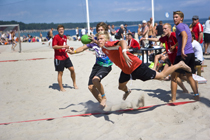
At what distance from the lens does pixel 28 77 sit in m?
7.80

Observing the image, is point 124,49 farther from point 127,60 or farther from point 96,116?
point 96,116

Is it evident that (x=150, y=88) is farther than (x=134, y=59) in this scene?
Yes

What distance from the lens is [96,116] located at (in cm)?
393

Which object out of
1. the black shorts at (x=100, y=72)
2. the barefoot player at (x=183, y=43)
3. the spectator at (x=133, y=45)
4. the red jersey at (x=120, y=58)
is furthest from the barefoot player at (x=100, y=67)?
the spectator at (x=133, y=45)

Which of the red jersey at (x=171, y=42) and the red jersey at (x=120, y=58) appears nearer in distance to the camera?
the red jersey at (x=120, y=58)

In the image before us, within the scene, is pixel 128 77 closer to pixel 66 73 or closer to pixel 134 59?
pixel 134 59

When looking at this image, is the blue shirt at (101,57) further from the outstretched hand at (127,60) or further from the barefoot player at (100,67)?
the outstretched hand at (127,60)

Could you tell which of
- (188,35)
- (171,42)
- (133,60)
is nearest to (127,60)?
(133,60)

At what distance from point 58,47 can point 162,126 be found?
3.52 metres

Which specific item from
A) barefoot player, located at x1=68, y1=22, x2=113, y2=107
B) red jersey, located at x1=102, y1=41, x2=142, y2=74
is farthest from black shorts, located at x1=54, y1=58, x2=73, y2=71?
red jersey, located at x1=102, y1=41, x2=142, y2=74

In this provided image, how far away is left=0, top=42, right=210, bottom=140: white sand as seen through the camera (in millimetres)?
3076

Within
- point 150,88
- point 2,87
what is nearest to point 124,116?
point 150,88

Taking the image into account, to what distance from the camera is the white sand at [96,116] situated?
3.08m

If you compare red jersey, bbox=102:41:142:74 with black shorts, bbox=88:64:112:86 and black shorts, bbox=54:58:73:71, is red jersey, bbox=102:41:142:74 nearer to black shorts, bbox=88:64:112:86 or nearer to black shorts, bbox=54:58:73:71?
black shorts, bbox=88:64:112:86
